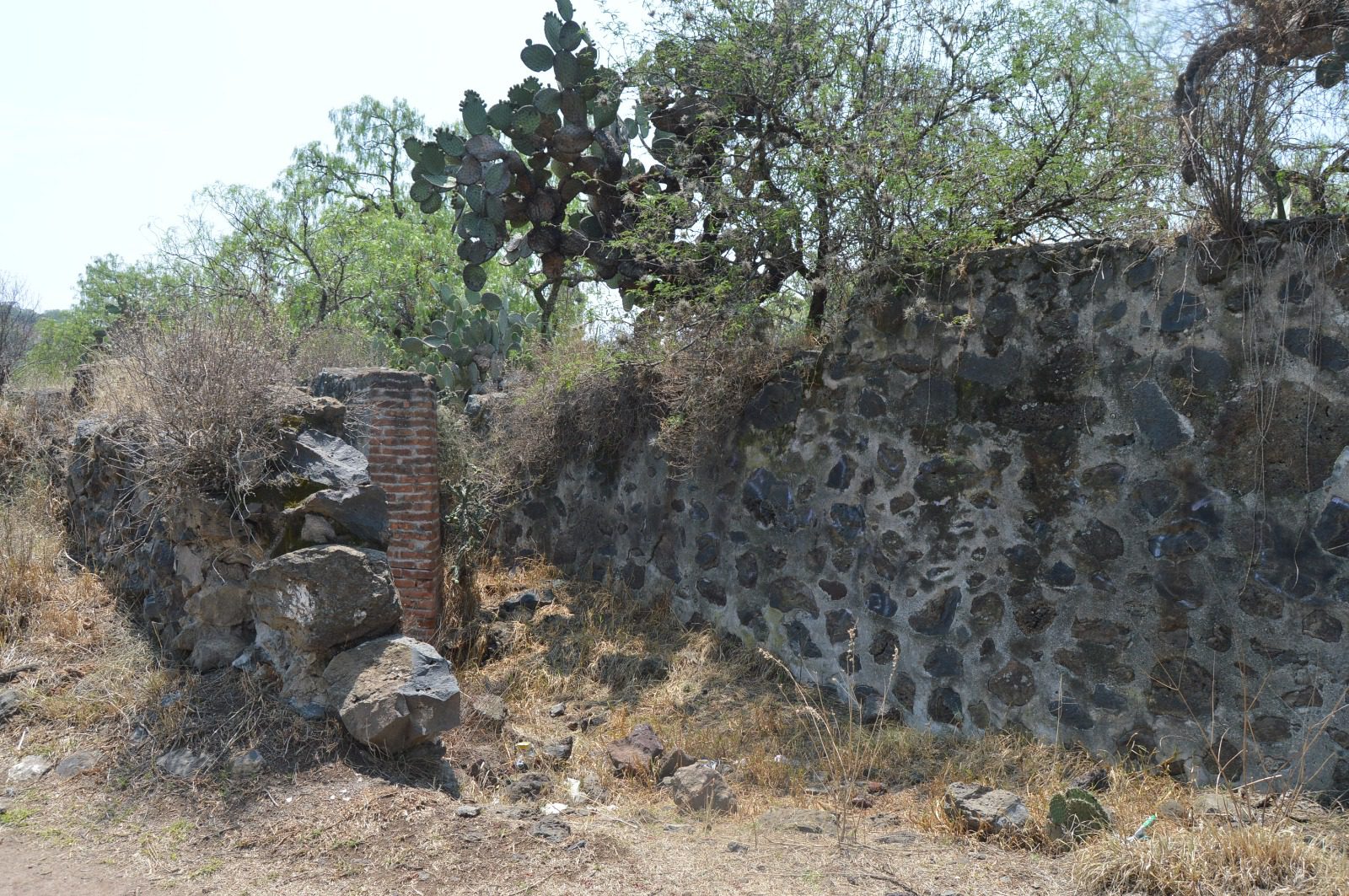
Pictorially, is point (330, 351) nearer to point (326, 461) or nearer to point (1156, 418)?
point (326, 461)

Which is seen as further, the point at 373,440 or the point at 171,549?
the point at 373,440

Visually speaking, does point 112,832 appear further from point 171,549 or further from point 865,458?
point 865,458

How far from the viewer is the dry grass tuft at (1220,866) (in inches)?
140

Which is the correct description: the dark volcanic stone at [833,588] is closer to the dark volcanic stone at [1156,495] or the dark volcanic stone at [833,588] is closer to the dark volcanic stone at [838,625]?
the dark volcanic stone at [838,625]

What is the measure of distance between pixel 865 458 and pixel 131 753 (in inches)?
173

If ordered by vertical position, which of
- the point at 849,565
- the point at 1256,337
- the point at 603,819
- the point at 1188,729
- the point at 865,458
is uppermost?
the point at 1256,337

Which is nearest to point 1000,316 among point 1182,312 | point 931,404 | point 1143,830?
point 931,404

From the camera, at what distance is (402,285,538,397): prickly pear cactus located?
12.2 metres

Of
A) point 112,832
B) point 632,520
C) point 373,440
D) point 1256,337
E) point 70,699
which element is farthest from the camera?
point 632,520

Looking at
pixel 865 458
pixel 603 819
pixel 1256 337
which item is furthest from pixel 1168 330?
pixel 603 819

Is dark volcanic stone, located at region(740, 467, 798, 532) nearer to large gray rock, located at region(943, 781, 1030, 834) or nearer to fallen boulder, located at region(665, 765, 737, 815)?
fallen boulder, located at region(665, 765, 737, 815)

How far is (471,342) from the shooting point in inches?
493

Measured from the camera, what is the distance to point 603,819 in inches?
187

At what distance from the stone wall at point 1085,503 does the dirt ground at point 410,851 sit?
54.4 inches
